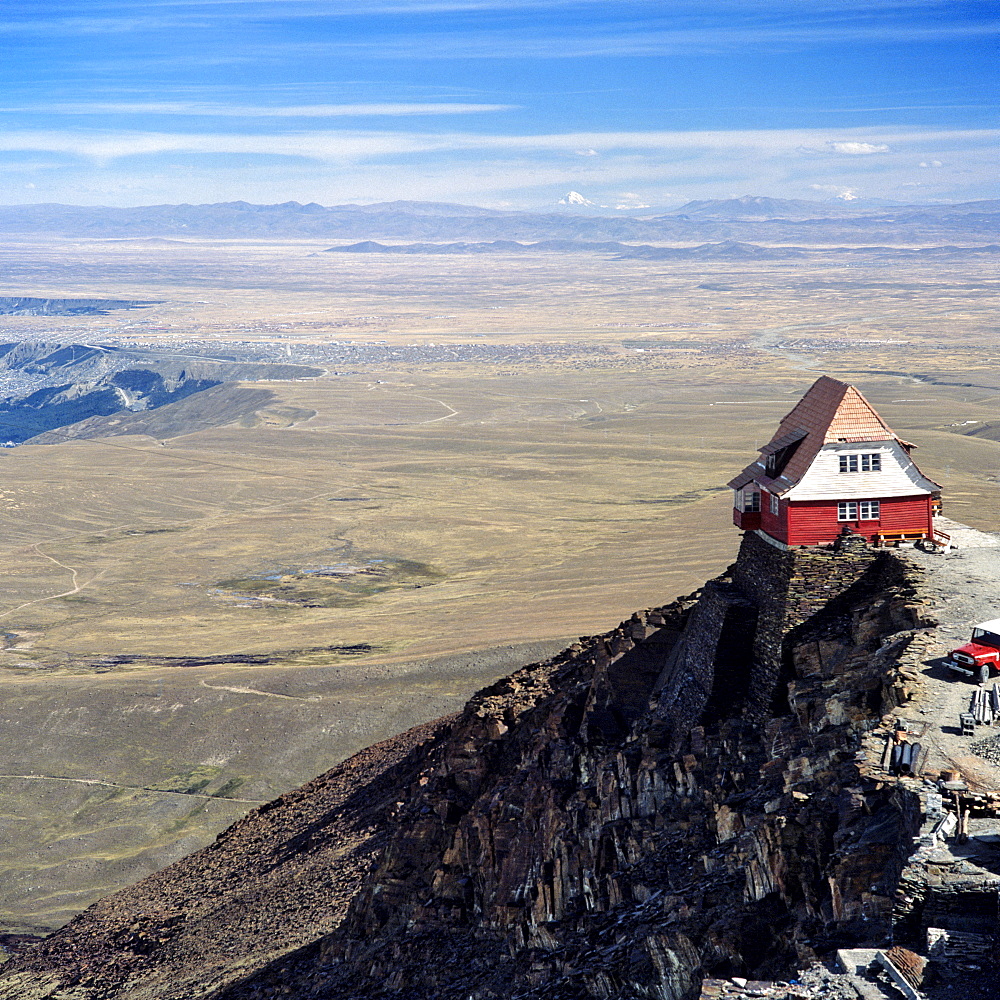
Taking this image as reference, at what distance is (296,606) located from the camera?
2874 inches

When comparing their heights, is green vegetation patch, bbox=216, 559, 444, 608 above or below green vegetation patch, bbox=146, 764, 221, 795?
above

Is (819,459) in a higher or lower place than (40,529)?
higher

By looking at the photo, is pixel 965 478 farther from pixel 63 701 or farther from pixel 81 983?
pixel 81 983

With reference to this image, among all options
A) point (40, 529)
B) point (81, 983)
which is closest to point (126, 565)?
point (40, 529)

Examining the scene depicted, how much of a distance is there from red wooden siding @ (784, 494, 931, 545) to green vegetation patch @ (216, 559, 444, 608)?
53285mm

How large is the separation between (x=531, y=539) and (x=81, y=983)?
59585 mm

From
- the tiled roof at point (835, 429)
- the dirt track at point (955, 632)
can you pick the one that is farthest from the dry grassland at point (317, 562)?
the dirt track at point (955, 632)

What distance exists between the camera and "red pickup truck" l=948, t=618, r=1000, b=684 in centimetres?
1775

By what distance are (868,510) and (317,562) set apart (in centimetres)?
6505

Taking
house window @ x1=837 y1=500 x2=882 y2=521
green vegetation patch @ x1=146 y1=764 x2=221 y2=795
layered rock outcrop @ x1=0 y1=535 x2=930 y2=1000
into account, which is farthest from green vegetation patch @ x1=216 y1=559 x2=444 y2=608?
house window @ x1=837 y1=500 x2=882 y2=521

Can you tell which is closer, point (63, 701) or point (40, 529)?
point (63, 701)

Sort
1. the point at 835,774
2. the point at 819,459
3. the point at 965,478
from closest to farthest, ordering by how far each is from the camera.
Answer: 1. the point at 835,774
2. the point at 819,459
3. the point at 965,478

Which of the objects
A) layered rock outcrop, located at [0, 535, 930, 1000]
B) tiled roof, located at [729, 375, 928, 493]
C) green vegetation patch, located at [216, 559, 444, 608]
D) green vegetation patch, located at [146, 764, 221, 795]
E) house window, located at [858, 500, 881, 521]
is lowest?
green vegetation patch, located at [146, 764, 221, 795]

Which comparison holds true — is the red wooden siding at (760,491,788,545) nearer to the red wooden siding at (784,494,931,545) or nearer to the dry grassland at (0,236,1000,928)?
the red wooden siding at (784,494,931,545)
